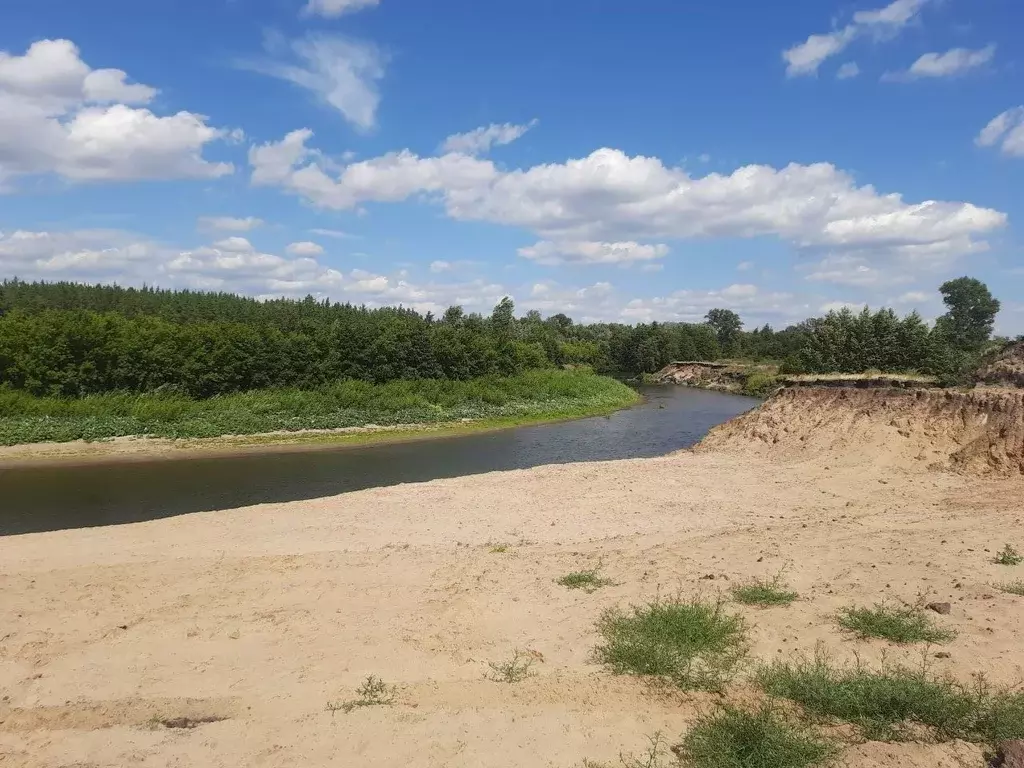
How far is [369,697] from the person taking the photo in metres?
7.58

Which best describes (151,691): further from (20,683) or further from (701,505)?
(701,505)

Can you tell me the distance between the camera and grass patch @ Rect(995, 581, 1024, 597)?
32.0 feet

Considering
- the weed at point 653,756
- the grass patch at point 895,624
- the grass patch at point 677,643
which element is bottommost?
the weed at point 653,756

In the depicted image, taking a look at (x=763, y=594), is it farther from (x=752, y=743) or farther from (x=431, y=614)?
(x=431, y=614)

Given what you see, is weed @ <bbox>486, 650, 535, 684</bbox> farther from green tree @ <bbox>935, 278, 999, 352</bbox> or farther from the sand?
green tree @ <bbox>935, 278, 999, 352</bbox>

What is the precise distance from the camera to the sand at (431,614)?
6.88 metres

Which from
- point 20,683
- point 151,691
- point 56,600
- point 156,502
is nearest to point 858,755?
point 151,691

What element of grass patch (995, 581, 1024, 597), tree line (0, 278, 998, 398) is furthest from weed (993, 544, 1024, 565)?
tree line (0, 278, 998, 398)

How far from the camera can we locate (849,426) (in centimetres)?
2514

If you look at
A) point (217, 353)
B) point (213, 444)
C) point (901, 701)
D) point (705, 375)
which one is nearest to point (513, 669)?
point (901, 701)

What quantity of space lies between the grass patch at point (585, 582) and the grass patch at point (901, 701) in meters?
3.79

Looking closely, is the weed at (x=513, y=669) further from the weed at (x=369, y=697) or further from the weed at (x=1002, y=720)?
the weed at (x=1002, y=720)

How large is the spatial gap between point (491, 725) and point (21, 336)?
44239 millimetres

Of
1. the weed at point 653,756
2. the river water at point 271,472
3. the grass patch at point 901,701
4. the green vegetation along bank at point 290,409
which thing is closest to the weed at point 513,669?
the weed at point 653,756
